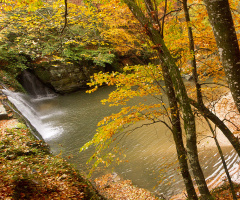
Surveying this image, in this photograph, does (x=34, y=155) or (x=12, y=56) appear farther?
(x=12, y=56)

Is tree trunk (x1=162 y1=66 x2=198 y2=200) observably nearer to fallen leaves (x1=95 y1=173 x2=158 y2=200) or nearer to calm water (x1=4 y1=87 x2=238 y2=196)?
calm water (x1=4 y1=87 x2=238 y2=196)

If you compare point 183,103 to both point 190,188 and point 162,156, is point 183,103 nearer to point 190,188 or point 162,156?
point 190,188

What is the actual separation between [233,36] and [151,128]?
27.6 feet

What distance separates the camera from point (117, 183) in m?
6.30

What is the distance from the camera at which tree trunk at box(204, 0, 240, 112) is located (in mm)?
1643

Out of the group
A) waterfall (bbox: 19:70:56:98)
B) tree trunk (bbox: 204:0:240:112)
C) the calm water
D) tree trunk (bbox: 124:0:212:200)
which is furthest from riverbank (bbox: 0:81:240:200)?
waterfall (bbox: 19:70:56:98)

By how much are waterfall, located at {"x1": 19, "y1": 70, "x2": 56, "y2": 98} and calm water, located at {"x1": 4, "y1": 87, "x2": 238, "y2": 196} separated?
352cm

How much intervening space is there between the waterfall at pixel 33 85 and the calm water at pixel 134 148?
352 cm

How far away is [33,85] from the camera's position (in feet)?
58.3

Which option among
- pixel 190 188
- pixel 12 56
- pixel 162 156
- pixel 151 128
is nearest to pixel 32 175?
pixel 190 188

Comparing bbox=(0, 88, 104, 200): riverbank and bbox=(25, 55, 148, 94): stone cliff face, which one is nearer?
bbox=(0, 88, 104, 200): riverbank

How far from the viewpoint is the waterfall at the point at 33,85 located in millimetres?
17266

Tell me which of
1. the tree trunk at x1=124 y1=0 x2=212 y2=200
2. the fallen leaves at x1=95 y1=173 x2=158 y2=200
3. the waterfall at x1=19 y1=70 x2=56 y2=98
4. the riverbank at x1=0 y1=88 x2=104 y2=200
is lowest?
the fallen leaves at x1=95 y1=173 x2=158 y2=200

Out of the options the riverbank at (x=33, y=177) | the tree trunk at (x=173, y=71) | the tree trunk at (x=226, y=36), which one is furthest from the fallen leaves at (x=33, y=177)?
the tree trunk at (x=226, y=36)
